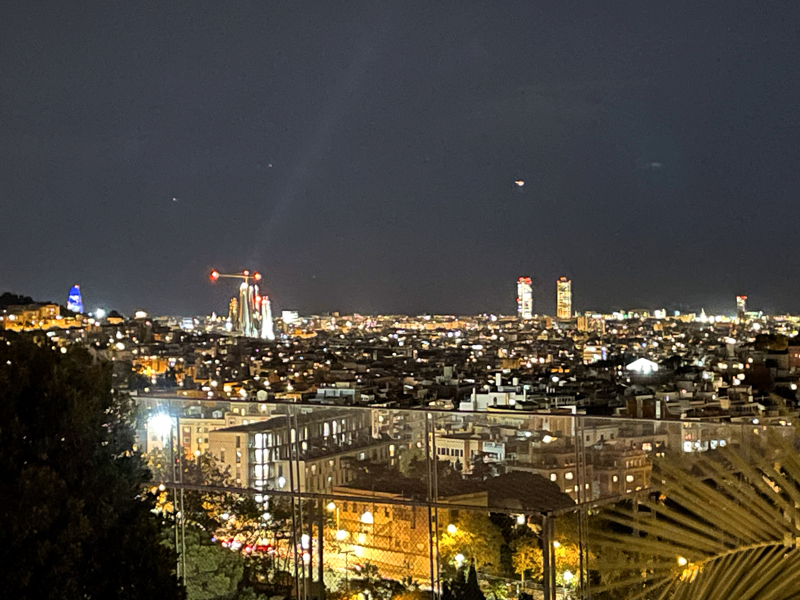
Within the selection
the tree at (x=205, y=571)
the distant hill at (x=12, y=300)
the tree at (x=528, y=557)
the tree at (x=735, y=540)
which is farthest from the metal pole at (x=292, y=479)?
the distant hill at (x=12, y=300)

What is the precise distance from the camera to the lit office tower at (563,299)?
96062mm

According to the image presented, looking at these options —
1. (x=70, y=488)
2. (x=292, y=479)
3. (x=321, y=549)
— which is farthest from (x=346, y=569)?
(x=70, y=488)

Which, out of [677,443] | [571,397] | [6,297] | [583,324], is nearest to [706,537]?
[677,443]

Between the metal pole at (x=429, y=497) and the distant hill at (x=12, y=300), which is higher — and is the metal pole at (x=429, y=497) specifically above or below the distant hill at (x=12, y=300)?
below

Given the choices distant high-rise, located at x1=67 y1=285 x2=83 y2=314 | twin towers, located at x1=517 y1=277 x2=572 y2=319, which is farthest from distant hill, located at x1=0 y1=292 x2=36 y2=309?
twin towers, located at x1=517 y1=277 x2=572 y2=319

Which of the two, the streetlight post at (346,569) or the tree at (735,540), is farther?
the streetlight post at (346,569)

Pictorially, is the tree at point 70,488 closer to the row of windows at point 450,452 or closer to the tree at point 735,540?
the row of windows at point 450,452

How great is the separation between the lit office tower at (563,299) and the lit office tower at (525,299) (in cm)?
277

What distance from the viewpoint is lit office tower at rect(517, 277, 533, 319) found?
9706 centimetres

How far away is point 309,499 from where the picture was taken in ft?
12.3

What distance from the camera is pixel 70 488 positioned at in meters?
3.04

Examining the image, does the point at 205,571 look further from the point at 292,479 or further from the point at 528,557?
the point at 528,557

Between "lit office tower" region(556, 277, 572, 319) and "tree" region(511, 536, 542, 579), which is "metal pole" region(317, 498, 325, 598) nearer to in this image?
"tree" region(511, 536, 542, 579)

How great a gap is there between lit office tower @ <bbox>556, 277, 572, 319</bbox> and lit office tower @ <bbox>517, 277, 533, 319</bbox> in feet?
9.08
